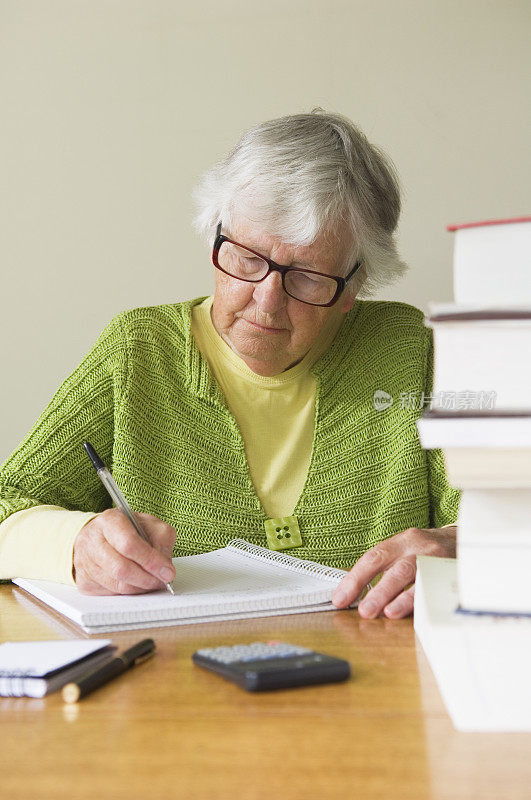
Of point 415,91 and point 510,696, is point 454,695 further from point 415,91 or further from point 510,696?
point 415,91

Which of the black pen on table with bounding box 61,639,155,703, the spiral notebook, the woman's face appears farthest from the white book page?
the woman's face

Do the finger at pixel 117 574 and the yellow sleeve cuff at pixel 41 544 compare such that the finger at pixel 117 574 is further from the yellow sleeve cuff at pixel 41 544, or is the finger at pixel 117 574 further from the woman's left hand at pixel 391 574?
the woman's left hand at pixel 391 574

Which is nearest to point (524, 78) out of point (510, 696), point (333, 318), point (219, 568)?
point (333, 318)

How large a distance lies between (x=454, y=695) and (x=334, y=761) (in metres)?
0.12

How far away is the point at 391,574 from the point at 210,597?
0.66 ft

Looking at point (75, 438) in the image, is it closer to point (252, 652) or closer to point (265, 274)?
point (265, 274)

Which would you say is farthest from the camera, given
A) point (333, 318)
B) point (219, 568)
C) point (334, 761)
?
point (333, 318)

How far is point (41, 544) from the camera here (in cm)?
112

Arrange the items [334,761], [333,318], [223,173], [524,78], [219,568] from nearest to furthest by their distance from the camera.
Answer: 1. [334,761]
2. [219,568]
3. [223,173]
4. [333,318]
5. [524,78]

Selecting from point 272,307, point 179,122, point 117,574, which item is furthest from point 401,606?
point 179,122

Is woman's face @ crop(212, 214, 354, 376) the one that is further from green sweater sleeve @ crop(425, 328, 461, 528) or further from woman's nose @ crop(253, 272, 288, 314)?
green sweater sleeve @ crop(425, 328, 461, 528)

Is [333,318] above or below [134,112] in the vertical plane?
below

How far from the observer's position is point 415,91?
2123mm

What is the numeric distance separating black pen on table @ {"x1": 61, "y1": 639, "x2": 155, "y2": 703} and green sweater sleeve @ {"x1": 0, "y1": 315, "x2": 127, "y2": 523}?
2.00ft
